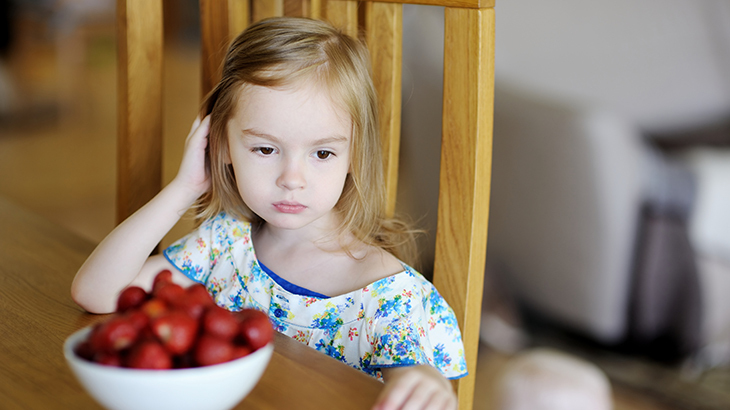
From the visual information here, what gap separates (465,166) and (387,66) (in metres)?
0.21

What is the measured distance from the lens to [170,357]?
47 centimetres

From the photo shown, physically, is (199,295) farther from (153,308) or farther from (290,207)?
(290,207)

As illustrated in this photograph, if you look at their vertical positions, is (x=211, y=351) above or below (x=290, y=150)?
below

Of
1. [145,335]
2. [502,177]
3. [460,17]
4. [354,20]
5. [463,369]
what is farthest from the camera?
[502,177]

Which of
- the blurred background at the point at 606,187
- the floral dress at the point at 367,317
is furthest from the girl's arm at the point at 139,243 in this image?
the blurred background at the point at 606,187

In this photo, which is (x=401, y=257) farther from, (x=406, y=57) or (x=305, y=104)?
(x=406, y=57)

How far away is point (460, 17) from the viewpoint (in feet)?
2.45

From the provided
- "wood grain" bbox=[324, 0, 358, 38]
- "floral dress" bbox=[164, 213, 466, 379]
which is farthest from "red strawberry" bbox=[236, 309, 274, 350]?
"wood grain" bbox=[324, 0, 358, 38]

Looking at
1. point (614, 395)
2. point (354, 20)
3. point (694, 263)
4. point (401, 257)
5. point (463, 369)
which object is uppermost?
point (354, 20)

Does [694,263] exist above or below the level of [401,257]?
below

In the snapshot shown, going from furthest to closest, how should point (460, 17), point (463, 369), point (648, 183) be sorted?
point (648, 183) < point (463, 369) < point (460, 17)

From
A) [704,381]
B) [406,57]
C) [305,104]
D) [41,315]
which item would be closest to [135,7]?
[305,104]

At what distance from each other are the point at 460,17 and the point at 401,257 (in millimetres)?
390

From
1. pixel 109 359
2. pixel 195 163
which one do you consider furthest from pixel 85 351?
pixel 195 163
